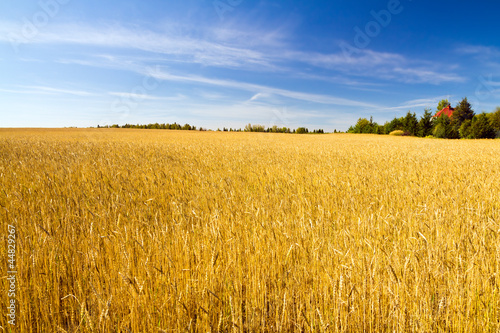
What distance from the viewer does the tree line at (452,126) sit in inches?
1666

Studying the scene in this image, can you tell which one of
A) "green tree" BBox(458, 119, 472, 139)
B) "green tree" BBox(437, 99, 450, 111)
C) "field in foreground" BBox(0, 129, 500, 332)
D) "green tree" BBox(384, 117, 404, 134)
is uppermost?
"green tree" BBox(437, 99, 450, 111)

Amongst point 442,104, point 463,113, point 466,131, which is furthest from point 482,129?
point 442,104

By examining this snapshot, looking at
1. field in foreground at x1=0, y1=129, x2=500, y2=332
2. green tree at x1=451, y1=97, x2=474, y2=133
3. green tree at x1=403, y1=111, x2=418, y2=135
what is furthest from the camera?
green tree at x1=451, y1=97, x2=474, y2=133

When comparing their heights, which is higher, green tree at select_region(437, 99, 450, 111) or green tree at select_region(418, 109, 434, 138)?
green tree at select_region(437, 99, 450, 111)

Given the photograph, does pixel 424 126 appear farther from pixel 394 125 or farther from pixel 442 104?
pixel 442 104

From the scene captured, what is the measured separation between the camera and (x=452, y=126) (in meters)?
48.6

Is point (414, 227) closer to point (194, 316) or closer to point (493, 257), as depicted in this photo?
point (493, 257)

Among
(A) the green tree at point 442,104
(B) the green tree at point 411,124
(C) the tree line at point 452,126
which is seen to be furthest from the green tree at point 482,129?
(A) the green tree at point 442,104

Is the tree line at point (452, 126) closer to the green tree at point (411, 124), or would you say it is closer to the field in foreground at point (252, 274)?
the green tree at point (411, 124)

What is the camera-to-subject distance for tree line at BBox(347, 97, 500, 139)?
42.3m

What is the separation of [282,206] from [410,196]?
2.29m

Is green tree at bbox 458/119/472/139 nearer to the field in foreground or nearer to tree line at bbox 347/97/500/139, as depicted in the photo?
tree line at bbox 347/97/500/139

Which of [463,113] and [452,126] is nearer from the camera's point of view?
[452,126]

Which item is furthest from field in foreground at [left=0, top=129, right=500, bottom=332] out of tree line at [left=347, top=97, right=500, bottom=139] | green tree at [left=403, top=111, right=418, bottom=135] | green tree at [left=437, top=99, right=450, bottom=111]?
green tree at [left=437, top=99, right=450, bottom=111]
